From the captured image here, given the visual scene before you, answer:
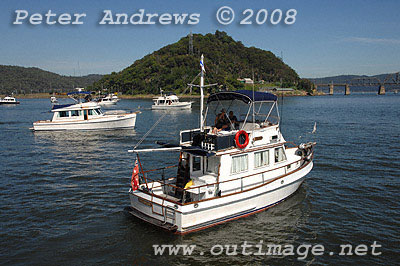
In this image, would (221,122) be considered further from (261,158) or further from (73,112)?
(73,112)

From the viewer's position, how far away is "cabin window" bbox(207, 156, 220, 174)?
1537 cm

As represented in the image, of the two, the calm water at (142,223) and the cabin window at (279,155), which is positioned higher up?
the cabin window at (279,155)

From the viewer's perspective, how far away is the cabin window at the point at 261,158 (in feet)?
54.1

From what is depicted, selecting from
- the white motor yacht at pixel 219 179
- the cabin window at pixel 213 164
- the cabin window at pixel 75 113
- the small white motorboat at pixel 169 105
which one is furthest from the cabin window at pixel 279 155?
the small white motorboat at pixel 169 105

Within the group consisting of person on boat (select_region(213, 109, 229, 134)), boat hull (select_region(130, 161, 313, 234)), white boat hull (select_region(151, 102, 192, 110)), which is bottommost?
boat hull (select_region(130, 161, 313, 234))

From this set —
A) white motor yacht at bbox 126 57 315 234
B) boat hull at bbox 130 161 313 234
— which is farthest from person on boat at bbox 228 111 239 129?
boat hull at bbox 130 161 313 234

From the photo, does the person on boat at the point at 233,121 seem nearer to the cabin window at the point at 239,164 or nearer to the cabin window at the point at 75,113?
the cabin window at the point at 239,164

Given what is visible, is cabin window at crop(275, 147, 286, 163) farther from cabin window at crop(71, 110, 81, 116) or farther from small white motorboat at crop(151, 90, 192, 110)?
small white motorboat at crop(151, 90, 192, 110)

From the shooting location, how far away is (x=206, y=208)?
13891 mm

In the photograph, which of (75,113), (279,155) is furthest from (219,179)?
(75,113)

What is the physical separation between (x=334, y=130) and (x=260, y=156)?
102 feet

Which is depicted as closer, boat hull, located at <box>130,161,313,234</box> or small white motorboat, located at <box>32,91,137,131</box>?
boat hull, located at <box>130,161,313,234</box>

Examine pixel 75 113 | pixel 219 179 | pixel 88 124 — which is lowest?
pixel 219 179

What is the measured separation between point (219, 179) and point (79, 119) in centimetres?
3545
